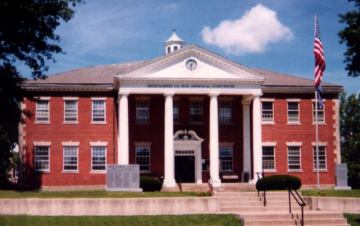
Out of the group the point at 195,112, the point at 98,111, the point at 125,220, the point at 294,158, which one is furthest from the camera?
the point at 294,158

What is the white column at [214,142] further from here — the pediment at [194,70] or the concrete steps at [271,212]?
the concrete steps at [271,212]

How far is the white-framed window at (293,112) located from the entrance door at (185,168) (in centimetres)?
812

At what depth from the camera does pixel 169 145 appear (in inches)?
1527

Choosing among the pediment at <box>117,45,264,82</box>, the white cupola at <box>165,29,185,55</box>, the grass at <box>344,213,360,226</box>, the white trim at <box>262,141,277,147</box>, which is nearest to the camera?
the grass at <box>344,213,360,226</box>

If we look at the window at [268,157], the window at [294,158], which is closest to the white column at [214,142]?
the window at [268,157]

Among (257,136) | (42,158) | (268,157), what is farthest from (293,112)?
(42,158)

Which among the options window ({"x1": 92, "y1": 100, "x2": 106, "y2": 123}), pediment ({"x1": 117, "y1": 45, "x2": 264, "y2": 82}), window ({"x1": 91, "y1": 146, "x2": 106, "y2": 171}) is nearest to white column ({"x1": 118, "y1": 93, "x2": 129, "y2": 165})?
pediment ({"x1": 117, "y1": 45, "x2": 264, "y2": 82})

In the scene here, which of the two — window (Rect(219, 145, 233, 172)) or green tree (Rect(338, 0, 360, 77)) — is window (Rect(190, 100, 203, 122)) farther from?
green tree (Rect(338, 0, 360, 77))

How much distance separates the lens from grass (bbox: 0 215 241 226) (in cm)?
2333

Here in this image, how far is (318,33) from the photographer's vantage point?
36.7 m

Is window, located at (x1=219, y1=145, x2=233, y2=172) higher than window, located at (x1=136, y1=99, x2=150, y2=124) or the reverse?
the reverse

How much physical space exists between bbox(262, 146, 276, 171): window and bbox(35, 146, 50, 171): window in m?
→ 15.5

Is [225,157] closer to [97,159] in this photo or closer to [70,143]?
[97,159]

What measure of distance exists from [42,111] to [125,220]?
19910 mm
